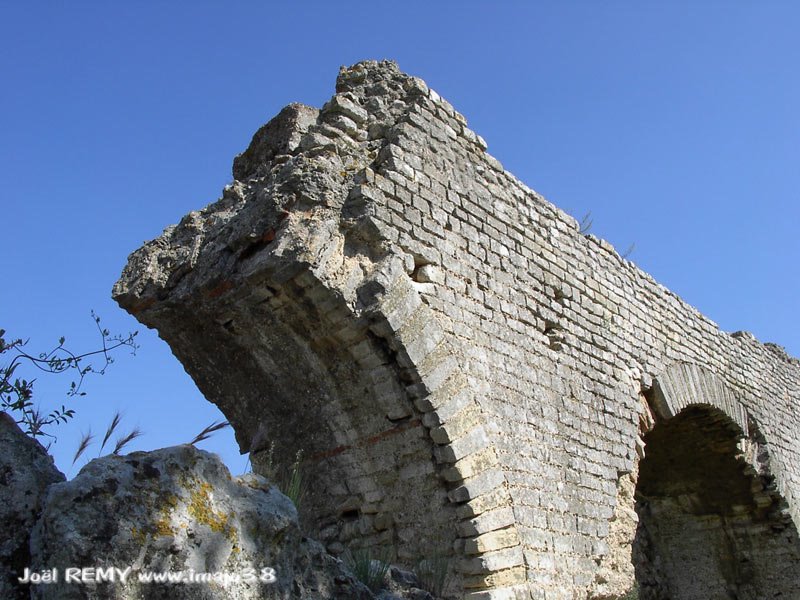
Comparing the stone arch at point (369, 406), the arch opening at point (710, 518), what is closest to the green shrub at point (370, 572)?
the stone arch at point (369, 406)

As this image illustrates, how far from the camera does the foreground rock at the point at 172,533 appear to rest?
2023 millimetres

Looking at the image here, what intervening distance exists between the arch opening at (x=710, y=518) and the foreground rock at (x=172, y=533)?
6.37m

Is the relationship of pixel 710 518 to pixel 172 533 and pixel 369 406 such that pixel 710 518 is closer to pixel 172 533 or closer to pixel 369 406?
pixel 369 406

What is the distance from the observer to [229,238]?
4566 mm

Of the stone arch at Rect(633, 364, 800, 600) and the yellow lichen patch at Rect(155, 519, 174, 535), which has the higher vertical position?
the stone arch at Rect(633, 364, 800, 600)

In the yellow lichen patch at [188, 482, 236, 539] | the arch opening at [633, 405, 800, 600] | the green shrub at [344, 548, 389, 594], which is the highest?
the arch opening at [633, 405, 800, 600]

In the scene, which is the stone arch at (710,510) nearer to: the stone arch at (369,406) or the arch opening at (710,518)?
the arch opening at (710,518)

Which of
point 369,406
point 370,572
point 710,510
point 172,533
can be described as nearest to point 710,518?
point 710,510

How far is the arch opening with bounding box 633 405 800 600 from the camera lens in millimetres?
8430

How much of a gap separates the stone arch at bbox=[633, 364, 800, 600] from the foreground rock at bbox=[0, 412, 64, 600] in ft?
20.9

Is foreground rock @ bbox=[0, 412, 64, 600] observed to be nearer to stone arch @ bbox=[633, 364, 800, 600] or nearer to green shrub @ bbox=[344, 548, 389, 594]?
green shrub @ bbox=[344, 548, 389, 594]

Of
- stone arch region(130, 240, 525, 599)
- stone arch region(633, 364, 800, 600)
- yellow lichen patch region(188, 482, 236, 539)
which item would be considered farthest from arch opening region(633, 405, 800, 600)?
yellow lichen patch region(188, 482, 236, 539)

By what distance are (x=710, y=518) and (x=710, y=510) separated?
5.7 inches

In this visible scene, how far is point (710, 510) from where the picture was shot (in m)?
9.27
